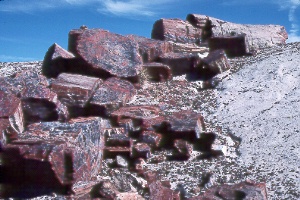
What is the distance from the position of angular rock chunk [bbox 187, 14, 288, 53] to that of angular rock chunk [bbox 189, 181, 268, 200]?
5.44m

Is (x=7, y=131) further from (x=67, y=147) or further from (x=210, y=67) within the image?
(x=210, y=67)

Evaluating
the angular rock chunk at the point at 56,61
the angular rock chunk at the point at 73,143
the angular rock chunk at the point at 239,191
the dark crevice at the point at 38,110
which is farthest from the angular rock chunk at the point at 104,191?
the angular rock chunk at the point at 56,61

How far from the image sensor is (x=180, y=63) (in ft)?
24.5

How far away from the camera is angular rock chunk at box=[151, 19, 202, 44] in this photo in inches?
347

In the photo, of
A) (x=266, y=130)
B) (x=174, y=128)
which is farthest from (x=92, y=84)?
(x=266, y=130)

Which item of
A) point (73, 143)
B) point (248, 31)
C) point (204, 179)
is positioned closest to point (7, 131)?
point (73, 143)

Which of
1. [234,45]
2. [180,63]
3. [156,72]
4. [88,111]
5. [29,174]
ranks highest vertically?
[234,45]

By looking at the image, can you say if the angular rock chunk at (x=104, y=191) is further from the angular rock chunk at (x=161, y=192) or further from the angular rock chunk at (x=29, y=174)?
the angular rock chunk at (x=161, y=192)

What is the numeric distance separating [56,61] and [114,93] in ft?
4.62

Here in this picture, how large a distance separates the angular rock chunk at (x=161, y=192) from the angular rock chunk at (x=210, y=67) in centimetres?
349

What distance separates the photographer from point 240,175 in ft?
14.3

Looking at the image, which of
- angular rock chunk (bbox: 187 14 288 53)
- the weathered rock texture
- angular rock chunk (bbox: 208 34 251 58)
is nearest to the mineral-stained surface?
angular rock chunk (bbox: 208 34 251 58)

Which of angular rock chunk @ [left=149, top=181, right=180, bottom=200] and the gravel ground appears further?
the gravel ground

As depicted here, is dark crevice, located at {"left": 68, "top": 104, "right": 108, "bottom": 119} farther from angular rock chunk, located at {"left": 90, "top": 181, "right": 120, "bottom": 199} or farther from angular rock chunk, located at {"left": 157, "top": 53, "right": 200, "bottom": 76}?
angular rock chunk, located at {"left": 157, "top": 53, "right": 200, "bottom": 76}
